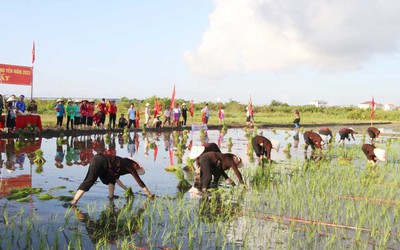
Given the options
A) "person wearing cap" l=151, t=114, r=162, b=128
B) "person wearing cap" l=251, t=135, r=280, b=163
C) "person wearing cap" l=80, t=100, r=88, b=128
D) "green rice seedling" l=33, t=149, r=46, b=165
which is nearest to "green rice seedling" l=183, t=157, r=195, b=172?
"person wearing cap" l=251, t=135, r=280, b=163

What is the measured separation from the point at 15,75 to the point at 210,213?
42.5 ft

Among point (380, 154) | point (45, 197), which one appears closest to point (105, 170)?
point (45, 197)

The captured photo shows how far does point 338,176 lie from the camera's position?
926 centimetres

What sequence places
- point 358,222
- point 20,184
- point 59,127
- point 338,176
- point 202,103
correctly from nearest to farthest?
point 358,222 → point 20,184 → point 338,176 → point 59,127 → point 202,103

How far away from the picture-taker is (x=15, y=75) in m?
16.6

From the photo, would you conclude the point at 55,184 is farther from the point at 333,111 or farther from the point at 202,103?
the point at 333,111

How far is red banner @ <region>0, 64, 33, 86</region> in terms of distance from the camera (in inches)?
634

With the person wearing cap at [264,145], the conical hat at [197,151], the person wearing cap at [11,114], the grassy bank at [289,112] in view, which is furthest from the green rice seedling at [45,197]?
the grassy bank at [289,112]

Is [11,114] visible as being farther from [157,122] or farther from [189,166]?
[189,166]

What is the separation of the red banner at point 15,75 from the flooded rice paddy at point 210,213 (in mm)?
6850

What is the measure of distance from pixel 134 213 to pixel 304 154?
9.21m

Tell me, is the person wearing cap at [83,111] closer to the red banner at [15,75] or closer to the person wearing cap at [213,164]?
the red banner at [15,75]

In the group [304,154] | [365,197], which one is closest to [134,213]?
[365,197]

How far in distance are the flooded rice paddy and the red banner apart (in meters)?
6.85
